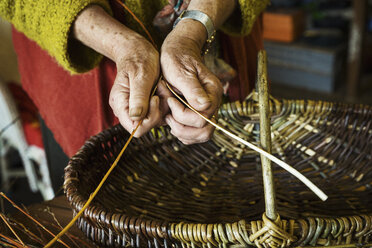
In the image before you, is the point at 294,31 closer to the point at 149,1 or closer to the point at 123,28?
the point at 149,1

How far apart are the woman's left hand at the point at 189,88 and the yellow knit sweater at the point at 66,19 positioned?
0.19 m

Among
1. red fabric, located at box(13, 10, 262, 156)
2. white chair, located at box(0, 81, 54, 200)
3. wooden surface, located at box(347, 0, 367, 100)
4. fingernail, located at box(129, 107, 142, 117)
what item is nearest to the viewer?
fingernail, located at box(129, 107, 142, 117)

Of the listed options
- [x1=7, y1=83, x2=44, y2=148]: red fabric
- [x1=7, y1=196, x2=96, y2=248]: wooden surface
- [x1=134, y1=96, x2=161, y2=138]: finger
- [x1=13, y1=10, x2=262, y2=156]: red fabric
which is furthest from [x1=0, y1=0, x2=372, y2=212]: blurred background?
[x1=134, y1=96, x2=161, y2=138]: finger

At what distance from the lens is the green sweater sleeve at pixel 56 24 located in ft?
2.03

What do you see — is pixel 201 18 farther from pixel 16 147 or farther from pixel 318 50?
pixel 318 50

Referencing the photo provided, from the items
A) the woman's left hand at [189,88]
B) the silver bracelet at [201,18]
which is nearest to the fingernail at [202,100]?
the woman's left hand at [189,88]

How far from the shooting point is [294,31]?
2.45 m

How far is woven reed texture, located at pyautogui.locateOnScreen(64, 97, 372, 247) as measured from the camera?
0.65 m

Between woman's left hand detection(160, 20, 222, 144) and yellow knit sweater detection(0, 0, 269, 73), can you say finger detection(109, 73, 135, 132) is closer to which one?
woman's left hand detection(160, 20, 222, 144)

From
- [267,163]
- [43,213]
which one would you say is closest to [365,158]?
[267,163]

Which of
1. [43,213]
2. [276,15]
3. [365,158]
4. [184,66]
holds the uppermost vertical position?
[276,15]

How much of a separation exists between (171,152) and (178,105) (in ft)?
0.96

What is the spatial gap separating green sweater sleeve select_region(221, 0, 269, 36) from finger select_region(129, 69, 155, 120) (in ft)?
0.95

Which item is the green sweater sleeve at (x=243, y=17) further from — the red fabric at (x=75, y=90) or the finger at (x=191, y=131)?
the finger at (x=191, y=131)
